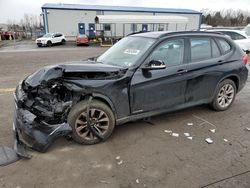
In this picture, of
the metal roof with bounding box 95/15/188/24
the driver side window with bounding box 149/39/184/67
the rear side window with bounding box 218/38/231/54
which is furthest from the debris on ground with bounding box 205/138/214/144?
the metal roof with bounding box 95/15/188/24

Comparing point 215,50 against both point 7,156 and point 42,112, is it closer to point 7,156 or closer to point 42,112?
point 42,112

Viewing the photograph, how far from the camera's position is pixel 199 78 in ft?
14.4

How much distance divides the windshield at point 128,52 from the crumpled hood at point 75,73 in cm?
33

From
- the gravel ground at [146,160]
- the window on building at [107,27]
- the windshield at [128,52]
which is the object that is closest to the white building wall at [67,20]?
the window on building at [107,27]

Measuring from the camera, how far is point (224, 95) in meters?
4.97

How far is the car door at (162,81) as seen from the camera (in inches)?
149

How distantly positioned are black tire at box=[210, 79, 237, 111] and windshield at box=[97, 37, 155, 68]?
1.90 meters

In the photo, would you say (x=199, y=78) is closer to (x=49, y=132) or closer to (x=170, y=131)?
(x=170, y=131)

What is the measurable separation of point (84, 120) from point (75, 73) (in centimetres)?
74

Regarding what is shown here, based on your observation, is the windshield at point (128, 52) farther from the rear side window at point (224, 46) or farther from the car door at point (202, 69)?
the rear side window at point (224, 46)

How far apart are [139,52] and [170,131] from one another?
1495 millimetres

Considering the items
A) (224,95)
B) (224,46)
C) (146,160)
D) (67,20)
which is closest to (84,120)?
(146,160)

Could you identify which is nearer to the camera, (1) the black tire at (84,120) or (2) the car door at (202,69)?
(1) the black tire at (84,120)

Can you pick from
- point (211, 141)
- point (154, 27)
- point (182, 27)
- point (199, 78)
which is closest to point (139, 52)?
point (199, 78)
